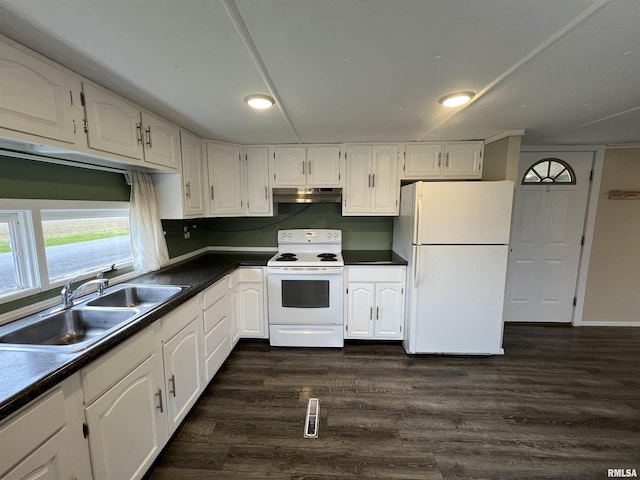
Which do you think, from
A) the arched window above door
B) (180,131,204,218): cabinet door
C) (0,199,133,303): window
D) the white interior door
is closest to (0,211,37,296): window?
(0,199,133,303): window

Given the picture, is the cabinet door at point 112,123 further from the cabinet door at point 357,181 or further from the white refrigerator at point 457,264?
the white refrigerator at point 457,264

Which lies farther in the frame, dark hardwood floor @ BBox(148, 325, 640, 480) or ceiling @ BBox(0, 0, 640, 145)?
dark hardwood floor @ BBox(148, 325, 640, 480)

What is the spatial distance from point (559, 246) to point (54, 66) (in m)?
4.77

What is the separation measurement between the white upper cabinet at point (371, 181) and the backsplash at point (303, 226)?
359 millimetres

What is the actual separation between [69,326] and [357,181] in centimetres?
264

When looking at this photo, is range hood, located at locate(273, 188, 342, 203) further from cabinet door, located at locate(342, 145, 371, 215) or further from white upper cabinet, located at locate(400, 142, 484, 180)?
white upper cabinet, located at locate(400, 142, 484, 180)

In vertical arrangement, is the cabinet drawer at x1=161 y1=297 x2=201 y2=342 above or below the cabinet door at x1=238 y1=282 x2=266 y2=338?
above

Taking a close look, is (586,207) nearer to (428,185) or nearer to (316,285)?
(428,185)

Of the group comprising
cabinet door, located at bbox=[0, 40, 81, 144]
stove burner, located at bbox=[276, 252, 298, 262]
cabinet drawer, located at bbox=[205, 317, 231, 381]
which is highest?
cabinet door, located at bbox=[0, 40, 81, 144]

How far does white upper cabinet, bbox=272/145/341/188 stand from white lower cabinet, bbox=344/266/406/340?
107 cm

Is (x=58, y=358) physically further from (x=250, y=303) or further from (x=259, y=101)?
(x=250, y=303)

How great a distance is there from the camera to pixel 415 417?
6.15 ft

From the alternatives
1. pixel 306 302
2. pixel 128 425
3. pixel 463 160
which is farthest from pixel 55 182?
pixel 463 160

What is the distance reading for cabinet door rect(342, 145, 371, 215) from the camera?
115 inches
